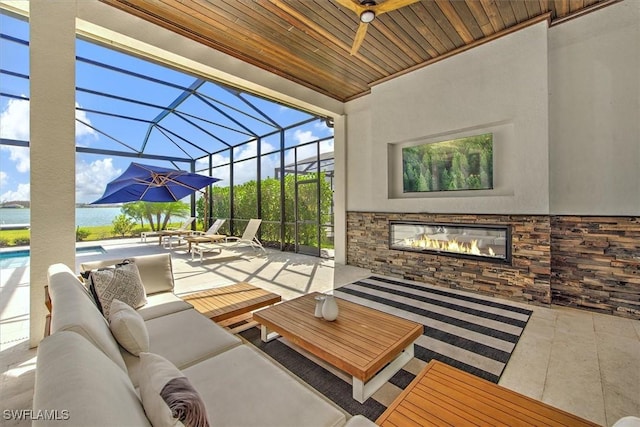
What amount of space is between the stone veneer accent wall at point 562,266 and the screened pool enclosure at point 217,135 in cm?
348

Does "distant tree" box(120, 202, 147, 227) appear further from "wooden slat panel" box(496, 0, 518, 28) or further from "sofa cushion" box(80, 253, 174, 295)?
"wooden slat panel" box(496, 0, 518, 28)

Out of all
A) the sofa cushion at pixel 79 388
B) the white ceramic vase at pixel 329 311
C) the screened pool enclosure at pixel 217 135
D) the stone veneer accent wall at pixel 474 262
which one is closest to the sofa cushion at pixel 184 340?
the sofa cushion at pixel 79 388

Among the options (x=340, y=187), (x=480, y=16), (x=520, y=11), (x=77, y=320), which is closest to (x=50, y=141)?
(x=77, y=320)

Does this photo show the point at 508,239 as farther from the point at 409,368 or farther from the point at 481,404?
the point at 481,404

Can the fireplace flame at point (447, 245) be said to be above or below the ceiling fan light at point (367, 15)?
below

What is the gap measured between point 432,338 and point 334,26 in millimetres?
3922

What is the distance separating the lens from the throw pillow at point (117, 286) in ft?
7.02

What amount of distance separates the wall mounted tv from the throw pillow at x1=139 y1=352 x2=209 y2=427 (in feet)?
14.9

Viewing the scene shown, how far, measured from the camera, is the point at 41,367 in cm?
79

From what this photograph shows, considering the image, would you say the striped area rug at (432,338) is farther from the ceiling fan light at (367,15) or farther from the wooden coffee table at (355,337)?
the ceiling fan light at (367,15)

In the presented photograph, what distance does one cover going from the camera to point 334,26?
3590mm

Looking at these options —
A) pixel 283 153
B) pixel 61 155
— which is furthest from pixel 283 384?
pixel 283 153

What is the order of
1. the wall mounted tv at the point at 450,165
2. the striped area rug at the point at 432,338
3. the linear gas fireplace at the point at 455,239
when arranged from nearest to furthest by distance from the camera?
the striped area rug at the point at 432,338 → the linear gas fireplace at the point at 455,239 → the wall mounted tv at the point at 450,165

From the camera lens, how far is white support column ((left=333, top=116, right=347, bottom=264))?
6.16m
